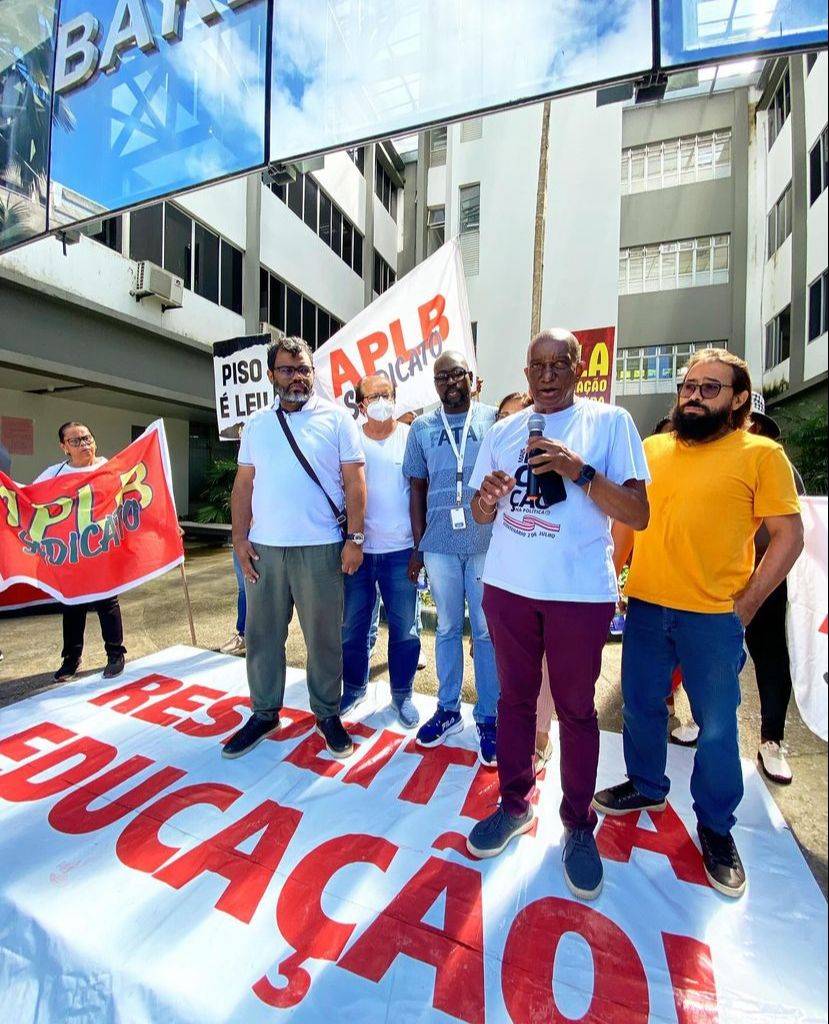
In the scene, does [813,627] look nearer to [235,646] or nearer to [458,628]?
[458,628]

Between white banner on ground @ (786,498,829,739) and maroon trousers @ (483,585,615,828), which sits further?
maroon trousers @ (483,585,615,828)

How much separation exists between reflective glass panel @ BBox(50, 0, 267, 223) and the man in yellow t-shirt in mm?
2047

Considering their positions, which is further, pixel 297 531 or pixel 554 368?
pixel 297 531

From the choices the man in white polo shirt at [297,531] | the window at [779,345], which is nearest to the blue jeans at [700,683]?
the window at [779,345]

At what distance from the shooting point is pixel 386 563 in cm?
296

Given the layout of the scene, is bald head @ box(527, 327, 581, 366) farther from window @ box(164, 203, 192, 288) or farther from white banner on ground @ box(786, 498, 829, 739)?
window @ box(164, 203, 192, 288)

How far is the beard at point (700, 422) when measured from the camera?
1908 mm

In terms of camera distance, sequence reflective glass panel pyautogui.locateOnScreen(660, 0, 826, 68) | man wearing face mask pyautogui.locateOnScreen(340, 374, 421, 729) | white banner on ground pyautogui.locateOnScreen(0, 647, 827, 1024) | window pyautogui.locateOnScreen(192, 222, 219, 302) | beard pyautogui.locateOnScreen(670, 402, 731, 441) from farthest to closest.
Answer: window pyautogui.locateOnScreen(192, 222, 219, 302), man wearing face mask pyautogui.locateOnScreen(340, 374, 421, 729), beard pyautogui.locateOnScreen(670, 402, 731, 441), white banner on ground pyautogui.locateOnScreen(0, 647, 827, 1024), reflective glass panel pyautogui.locateOnScreen(660, 0, 826, 68)

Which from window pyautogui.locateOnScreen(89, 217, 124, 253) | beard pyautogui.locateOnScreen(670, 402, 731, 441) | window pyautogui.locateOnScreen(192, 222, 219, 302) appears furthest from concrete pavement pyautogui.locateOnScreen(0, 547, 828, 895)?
window pyautogui.locateOnScreen(192, 222, 219, 302)

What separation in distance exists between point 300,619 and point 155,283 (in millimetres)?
8149

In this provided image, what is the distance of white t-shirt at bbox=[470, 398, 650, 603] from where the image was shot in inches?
71.2

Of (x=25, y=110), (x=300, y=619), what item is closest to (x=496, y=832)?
(x=300, y=619)

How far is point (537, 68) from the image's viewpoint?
5.75 ft

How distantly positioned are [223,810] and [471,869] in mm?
1025
